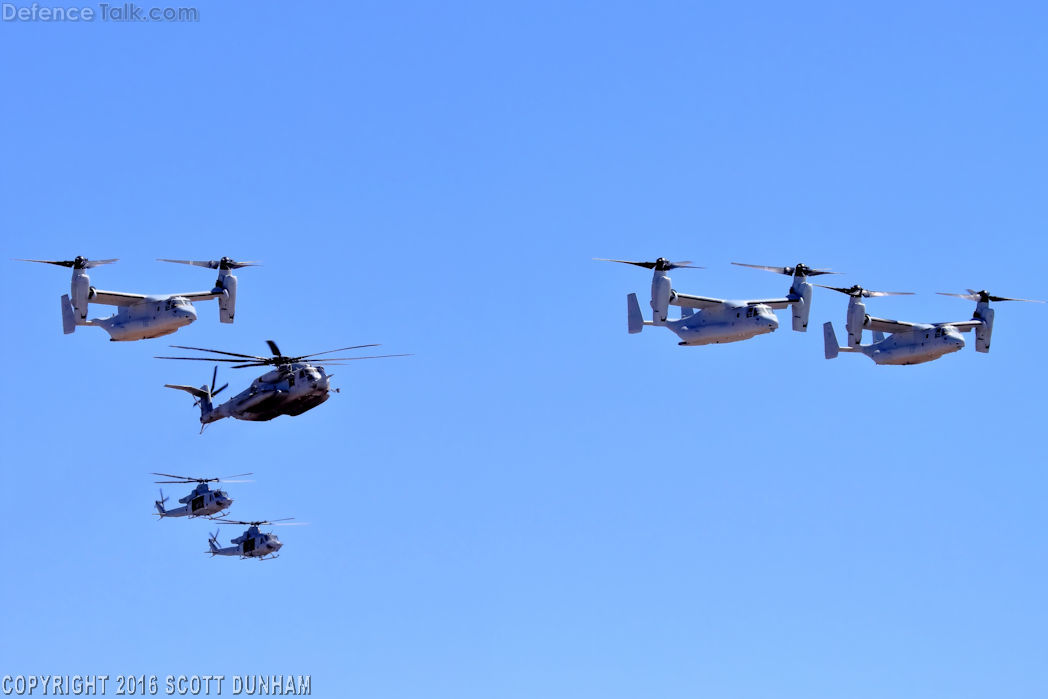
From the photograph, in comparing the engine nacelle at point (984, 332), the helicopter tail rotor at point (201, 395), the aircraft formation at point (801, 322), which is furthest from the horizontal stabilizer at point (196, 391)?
the engine nacelle at point (984, 332)

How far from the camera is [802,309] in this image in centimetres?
10494

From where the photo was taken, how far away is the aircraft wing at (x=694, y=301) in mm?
101750

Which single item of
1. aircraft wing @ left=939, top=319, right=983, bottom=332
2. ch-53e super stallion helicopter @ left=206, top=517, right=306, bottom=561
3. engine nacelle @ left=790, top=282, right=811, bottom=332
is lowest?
ch-53e super stallion helicopter @ left=206, top=517, right=306, bottom=561

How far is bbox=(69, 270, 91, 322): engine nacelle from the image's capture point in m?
93.7

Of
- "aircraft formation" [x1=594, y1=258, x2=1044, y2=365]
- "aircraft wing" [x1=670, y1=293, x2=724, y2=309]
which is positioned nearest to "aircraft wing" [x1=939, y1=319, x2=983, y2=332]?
"aircraft formation" [x1=594, y1=258, x2=1044, y2=365]

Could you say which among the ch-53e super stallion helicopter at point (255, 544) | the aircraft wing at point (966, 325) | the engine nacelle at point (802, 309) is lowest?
the ch-53e super stallion helicopter at point (255, 544)

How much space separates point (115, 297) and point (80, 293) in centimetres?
210

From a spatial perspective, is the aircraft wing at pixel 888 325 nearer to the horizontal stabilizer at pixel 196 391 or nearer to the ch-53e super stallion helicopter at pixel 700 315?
the ch-53e super stallion helicopter at pixel 700 315

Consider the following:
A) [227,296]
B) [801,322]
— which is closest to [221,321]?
[227,296]

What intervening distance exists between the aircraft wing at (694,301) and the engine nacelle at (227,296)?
28.3 meters

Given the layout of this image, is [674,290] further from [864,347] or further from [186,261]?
[186,261]

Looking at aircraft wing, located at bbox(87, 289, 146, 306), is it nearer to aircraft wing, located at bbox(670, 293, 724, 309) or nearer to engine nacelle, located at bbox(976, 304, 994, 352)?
aircraft wing, located at bbox(670, 293, 724, 309)

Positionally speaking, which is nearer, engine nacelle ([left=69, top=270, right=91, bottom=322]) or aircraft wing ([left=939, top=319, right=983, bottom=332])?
engine nacelle ([left=69, top=270, right=91, bottom=322])

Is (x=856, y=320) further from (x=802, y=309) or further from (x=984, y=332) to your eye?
(x=984, y=332)
